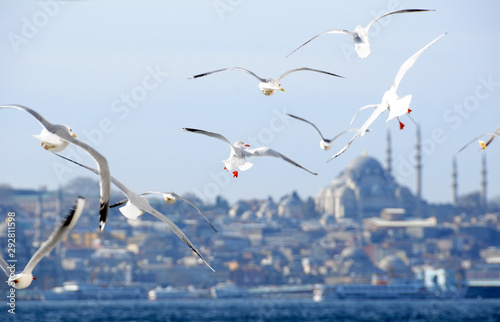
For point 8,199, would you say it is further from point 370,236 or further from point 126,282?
point 370,236

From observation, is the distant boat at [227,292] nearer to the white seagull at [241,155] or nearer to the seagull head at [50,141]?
the white seagull at [241,155]

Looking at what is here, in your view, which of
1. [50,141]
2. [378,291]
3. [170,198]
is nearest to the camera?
[50,141]

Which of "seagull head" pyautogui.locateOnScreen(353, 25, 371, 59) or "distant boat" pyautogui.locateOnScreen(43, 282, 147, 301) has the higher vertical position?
"seagull head" pyautogui.locateOnScreen(353, 25, 371, 59)

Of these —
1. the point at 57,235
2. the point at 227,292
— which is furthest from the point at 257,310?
the point at 57,235

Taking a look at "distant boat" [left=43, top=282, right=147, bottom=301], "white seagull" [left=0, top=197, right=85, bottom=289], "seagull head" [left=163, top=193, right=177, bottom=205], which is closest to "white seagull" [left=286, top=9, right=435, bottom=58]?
"seagull head" [left=163, top=193, right=177, bottom=205]

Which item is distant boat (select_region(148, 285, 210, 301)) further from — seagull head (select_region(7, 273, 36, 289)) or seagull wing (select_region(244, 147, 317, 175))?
seagull head (select_region(7, 273, 36, 289))

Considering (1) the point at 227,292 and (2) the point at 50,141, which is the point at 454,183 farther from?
(2) the point at 50,141

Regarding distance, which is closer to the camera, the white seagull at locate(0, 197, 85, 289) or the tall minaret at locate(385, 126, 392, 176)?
→ the white seagull at locate(0, 197, 85, 289)
